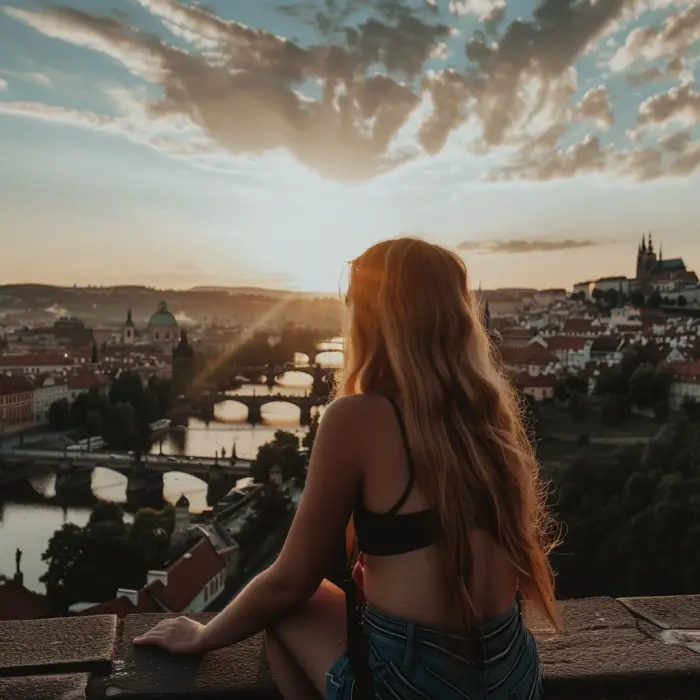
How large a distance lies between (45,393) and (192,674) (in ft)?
102

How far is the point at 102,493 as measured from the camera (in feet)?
65.7

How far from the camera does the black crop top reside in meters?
0.80

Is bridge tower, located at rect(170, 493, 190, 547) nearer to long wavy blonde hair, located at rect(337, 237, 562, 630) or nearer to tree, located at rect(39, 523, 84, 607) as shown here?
tree, located at rect(39, 523, 84, 607)

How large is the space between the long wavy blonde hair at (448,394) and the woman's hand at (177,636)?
1.16ft

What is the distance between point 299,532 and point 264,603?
93 mm

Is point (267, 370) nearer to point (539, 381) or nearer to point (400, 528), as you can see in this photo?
point (539, 381)

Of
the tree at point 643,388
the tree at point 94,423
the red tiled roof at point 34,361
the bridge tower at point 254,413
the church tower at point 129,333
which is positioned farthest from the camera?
the church tower at point 129,333

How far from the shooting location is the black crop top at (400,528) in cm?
80

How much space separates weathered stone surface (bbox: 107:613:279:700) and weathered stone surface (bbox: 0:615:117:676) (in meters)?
0.03

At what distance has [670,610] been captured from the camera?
1308 mm

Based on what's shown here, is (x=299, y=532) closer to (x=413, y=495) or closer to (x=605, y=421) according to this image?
(x=413, y=495)

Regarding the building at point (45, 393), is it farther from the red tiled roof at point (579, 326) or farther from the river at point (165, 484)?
the red tiled roof at point (579, 326)

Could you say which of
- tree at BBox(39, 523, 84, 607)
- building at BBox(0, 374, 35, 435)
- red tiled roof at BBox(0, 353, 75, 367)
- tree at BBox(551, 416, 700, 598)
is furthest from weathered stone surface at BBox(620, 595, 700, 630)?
red tiled roof at BBox(0, 353, 75, 367)

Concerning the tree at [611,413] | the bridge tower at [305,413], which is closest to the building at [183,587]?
the tree at [611,413]
